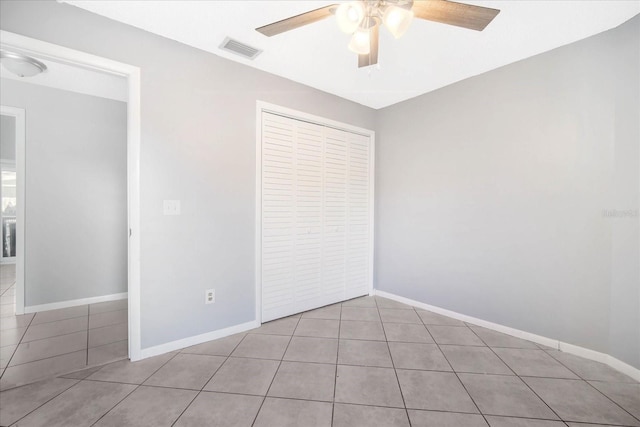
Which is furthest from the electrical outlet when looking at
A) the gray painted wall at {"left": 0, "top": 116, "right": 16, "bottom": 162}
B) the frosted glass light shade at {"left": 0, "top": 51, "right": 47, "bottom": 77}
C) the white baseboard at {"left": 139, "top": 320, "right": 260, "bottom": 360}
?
the gray painted wall at {"left": 0, "top": 116, "right": 16, "bottom": 162}

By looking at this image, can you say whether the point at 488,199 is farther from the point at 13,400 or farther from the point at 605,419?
the point at 13,400

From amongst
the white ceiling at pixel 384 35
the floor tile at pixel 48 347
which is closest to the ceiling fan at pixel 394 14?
the white ceiling at pixel 384 35

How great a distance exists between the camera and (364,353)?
2.09 metres

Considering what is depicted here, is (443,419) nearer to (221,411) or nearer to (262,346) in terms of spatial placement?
(221,411)

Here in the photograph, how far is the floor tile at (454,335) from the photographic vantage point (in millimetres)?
2271

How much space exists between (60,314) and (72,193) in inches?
53.8

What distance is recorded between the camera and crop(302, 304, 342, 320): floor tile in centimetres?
280

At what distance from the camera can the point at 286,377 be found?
178cm

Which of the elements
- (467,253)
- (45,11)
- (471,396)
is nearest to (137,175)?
(45,11)

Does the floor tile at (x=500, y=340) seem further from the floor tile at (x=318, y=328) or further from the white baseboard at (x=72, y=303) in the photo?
the white baseboard at (x=72, y=303)

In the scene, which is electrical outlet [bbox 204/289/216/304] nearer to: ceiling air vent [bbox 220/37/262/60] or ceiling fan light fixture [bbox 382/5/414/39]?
ceiling air vent [bbox 220/37/262/60]

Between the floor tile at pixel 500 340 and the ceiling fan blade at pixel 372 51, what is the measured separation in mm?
2465

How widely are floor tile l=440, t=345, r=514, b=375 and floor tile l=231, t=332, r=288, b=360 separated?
1333mm

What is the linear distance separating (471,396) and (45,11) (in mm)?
3623
